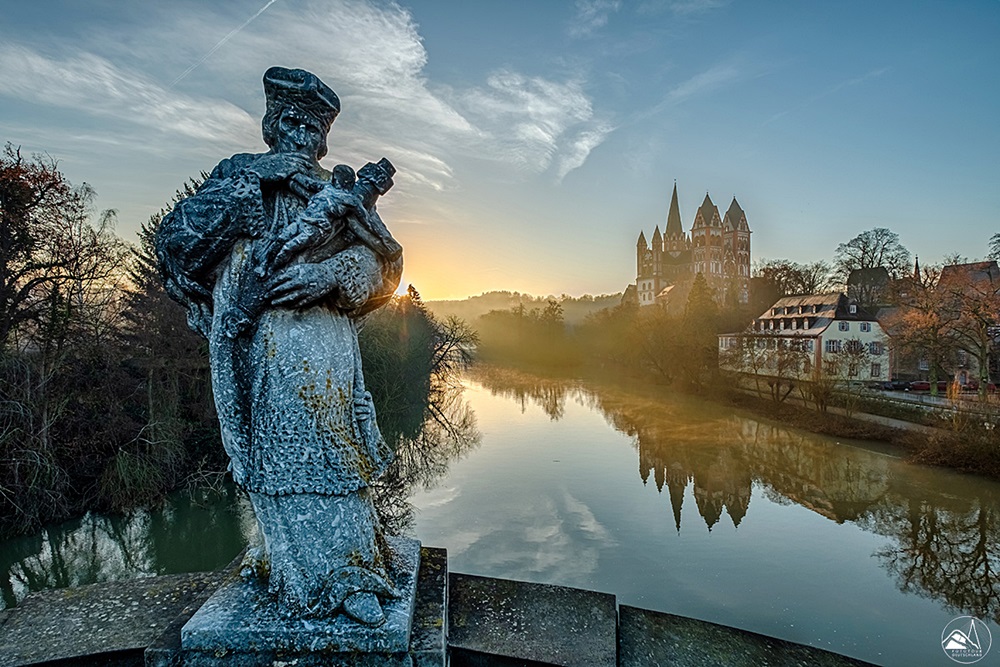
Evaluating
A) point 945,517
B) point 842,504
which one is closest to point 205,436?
point 842,504

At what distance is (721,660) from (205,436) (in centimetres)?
1519

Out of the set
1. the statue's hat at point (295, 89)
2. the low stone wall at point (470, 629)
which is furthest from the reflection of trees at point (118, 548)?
the statue's hat at point (295, 89)

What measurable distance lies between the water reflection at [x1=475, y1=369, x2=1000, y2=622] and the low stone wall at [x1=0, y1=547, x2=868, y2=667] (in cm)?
994

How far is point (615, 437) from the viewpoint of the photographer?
23.1 meters

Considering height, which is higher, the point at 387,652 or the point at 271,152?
the point at 271,152

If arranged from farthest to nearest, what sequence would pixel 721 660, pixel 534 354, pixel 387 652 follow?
pixel 534 354
pixel 721 660
pixel 387 652

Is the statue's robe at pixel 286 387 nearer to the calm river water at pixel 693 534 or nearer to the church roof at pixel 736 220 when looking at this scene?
the calm river water at pixel 693 534

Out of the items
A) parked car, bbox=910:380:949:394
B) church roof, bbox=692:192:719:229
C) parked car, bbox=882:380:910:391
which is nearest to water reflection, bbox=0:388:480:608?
parked car, bbox=882:380:910:391

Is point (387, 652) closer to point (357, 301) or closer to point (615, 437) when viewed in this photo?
point (357, 301)

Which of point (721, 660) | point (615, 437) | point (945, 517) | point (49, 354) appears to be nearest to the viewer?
point (721, 660)

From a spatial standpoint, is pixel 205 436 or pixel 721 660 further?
pixel 205 436

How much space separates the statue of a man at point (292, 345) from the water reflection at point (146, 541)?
8.68m

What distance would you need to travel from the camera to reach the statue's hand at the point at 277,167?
2.61 metres

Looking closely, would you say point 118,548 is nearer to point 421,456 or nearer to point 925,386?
point 421,456
